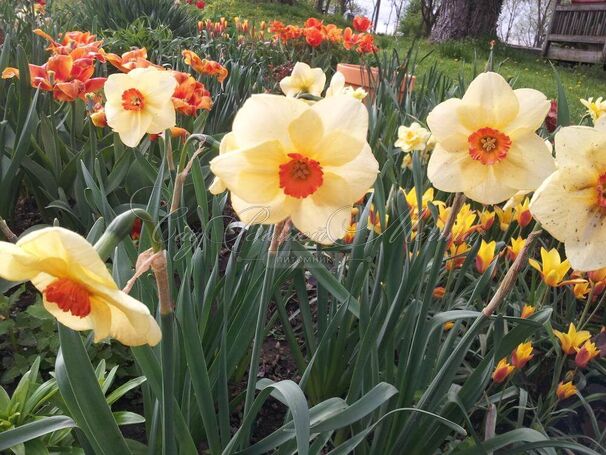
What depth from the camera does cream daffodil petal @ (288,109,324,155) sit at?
578mm

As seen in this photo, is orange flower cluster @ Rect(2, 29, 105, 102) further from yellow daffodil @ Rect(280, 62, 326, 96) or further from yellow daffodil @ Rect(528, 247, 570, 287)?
yellow daffodil @ Rect(528, 247, 570, 287)

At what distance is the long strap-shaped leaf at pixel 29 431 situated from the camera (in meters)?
0.80

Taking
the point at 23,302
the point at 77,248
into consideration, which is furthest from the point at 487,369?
the point at 23,302

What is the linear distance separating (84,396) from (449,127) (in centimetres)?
65

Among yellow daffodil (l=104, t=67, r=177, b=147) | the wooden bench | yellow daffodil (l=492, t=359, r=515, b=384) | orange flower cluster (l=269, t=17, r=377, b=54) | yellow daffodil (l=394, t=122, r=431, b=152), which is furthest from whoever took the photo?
the wooden bench

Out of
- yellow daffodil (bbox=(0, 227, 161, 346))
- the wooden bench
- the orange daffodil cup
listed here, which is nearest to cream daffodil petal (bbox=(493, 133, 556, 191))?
the orange daffodil cup

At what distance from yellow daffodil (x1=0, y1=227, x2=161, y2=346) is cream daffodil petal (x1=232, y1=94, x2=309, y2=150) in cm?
22

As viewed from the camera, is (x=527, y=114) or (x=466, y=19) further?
(x=466, y=19)

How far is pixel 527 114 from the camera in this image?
77 cm

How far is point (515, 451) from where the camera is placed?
1.04 m

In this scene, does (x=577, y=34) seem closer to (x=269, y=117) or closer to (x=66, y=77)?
(x=66, y=77)

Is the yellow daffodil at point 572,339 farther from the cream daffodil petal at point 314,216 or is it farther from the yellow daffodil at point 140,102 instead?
the yellow daffodil at point 140,102

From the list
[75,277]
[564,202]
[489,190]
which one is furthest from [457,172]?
[75,277]

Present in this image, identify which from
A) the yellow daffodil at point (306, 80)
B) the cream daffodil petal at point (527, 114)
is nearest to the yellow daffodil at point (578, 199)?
the cream daffodil petal at point (527, 114)
